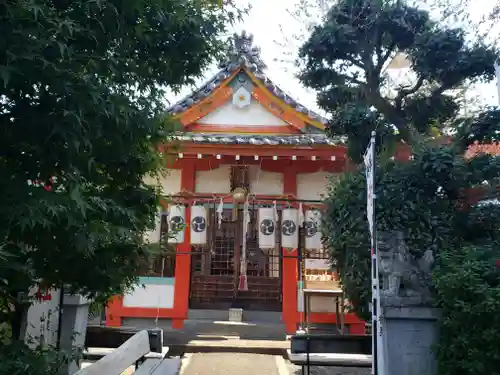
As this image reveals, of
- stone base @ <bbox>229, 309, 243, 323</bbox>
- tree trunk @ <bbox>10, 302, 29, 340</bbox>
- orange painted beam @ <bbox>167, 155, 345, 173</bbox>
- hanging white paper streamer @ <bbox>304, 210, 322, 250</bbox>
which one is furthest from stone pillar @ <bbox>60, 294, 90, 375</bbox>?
stone base @ <bbox>229, 309, 243, 323</bbox>

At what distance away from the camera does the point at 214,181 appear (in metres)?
10.6

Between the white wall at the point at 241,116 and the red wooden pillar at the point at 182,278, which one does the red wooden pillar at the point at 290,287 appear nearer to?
the white wall at the point at 241,116

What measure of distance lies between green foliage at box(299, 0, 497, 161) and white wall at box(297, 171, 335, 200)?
383cm

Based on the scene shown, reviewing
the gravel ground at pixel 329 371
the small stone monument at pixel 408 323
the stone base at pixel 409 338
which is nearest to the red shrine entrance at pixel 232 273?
the gravel ground at pixel 329 371

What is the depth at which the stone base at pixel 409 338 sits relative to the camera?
14.4ft

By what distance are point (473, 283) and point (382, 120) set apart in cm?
291

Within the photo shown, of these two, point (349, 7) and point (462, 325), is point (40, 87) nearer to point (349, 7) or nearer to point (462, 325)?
point (462, 325)

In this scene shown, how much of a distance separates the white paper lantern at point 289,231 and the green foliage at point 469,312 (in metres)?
5.18

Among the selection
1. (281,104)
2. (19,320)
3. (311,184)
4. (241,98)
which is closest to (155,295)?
(311,184)

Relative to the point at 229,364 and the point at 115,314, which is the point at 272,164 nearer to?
the point at 229,364

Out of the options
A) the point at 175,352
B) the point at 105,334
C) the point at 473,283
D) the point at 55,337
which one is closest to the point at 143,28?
the point at 473,283

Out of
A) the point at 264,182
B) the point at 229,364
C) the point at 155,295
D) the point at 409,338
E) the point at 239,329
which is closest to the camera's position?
the point at 409,338

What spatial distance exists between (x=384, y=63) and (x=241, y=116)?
4.97 metres

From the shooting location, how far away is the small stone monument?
14.5ft
